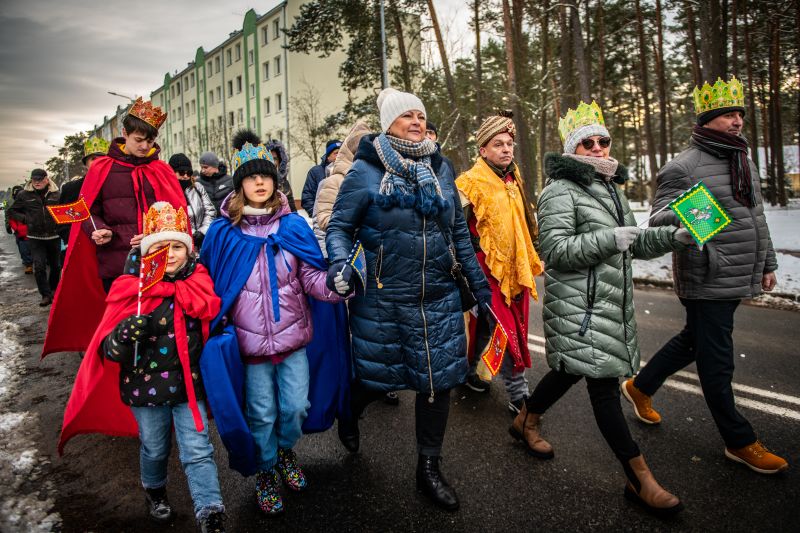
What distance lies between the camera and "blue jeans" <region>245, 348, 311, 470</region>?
2.82m

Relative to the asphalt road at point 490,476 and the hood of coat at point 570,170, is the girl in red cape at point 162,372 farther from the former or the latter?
the hood of coat at point 570,170

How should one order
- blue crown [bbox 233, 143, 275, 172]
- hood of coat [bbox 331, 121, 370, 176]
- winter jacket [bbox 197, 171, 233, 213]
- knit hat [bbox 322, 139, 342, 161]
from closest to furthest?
1. blue crown [bbox 233, 143, 275, 172]
2. hood of coat [bbox 331, 121, 370, 176]
3. knit hat [bbox 322, 139, 342, 161]
4. winter jacket [bbox 197, 171, 233, 213]

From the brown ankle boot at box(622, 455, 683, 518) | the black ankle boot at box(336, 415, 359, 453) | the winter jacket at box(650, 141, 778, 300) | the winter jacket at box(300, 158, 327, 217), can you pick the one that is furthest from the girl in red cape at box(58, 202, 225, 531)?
the winter jacket at box(300, 158, 327, 217)

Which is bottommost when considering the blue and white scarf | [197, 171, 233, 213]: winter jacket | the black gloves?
the black gloves

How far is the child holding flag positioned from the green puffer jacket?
138cm

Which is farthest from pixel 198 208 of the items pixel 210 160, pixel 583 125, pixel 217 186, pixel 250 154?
pixel 583 125

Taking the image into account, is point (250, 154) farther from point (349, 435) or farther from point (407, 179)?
point (349, 435)

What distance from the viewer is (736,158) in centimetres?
317

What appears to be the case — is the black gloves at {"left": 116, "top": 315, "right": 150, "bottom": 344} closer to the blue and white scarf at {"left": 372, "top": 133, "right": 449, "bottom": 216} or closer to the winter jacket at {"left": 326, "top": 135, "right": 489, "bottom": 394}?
the winter jacket at {"left": 326, "top": 135, "right": 489, "bottom": 394}

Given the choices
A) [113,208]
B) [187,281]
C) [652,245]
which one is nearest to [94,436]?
[113,208]

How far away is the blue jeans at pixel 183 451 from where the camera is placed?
8.43 feet

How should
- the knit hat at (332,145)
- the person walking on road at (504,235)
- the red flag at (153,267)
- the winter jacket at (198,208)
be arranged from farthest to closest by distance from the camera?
the knit hat at (332,145) < the winter jacket at (198,208) < the person walking on road at (504,235) < the red flag at (153,267)

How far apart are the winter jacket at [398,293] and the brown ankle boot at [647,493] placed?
1.09 metres

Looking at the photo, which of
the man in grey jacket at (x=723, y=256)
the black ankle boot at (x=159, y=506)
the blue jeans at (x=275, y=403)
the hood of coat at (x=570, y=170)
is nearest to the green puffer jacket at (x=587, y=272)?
the hood of coat at (x=570, y=170)
